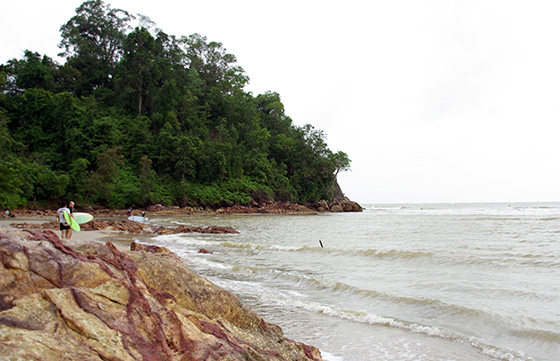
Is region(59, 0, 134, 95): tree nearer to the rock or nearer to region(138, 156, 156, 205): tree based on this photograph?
region(138, 156, 156, 205): tree

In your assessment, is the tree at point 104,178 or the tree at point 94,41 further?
the tree at point 94,41

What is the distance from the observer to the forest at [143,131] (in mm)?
36625

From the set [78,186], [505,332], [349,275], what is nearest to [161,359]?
[505,332]

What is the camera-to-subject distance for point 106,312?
2654mm

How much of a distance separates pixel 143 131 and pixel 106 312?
4741 centimetres

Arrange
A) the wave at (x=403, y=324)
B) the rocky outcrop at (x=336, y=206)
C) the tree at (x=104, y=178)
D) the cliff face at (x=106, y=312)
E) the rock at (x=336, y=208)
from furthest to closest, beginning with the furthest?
the rock at (x=336, y=208) < the rocky outcrop at (x=336, y=206) < the tree at (x=104, y=178) < the wave at (x=403, y=324) < the cliff face at (x=106, y=312)

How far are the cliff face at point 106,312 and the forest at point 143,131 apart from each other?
105 ft

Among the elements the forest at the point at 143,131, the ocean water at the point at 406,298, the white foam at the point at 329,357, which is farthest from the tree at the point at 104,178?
the white foam at the point at 329,357

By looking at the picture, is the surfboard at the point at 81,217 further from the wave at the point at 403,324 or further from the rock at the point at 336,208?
the rock at the point at 336,208

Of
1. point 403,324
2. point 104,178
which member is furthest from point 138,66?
point 403,324

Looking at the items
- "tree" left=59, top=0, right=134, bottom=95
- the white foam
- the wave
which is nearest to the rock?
"tree" left=59, top=0, right=134, bottom=95

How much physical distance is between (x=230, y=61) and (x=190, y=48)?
7.49m

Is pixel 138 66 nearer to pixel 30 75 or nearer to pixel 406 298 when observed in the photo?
pixel 30 75

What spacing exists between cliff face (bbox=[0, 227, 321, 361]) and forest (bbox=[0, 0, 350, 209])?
31980 mm
